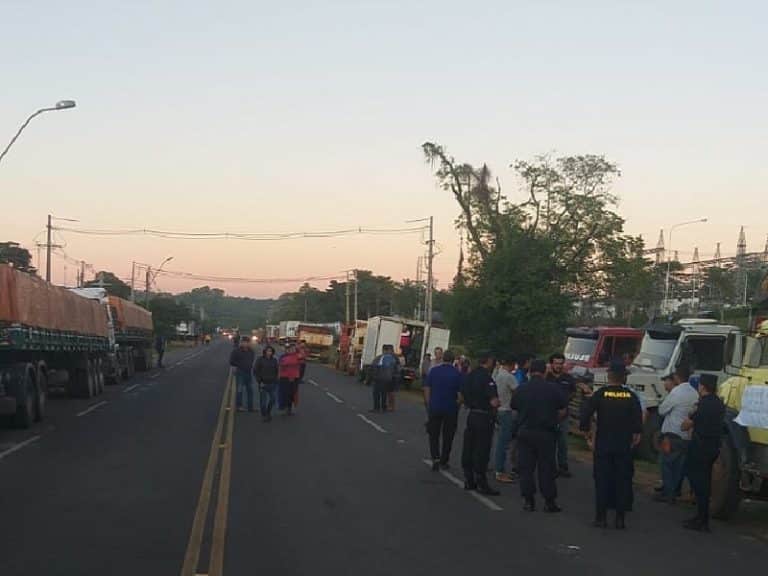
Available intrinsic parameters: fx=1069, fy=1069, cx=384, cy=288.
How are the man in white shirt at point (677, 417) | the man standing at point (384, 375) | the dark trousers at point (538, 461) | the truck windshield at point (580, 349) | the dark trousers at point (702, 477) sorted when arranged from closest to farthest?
the dark trousers at point (702, 477) < the dark trousers at point (538, 461) < the man in white shirt at point (677, 417) < the truck windshield at point (580, 349) < the man standing at point (384, 375)

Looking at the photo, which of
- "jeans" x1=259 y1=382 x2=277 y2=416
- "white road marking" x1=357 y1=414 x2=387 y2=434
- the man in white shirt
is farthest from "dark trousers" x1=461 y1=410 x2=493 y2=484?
"jeans" x1=259 y1=382 x2=277 y2=416

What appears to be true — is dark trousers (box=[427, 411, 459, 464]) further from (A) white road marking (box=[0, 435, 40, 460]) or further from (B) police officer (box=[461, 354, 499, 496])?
(A) white road marking (box=[0, 435, 40, 460])

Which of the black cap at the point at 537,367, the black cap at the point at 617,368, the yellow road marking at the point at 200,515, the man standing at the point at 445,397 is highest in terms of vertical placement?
the black cap at the point at 617,368

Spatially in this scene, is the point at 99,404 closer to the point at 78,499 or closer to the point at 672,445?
the point at 78,499

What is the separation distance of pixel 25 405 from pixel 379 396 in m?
9.56

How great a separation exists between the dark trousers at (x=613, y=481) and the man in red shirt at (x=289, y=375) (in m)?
13.5

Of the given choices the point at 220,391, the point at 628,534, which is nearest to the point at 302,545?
the point at 628,534

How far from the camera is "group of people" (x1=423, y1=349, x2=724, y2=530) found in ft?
36.9

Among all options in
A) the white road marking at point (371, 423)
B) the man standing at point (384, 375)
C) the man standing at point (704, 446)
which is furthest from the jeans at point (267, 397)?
the man standing at point (704, 446)

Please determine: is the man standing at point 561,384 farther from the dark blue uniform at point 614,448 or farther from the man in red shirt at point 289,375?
the man in red shirt at point 289,375

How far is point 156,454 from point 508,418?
563 centimetres

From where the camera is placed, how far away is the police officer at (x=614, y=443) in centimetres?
1116

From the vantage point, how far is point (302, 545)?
31.6 feet

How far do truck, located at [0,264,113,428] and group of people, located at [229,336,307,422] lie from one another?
4.44 m
